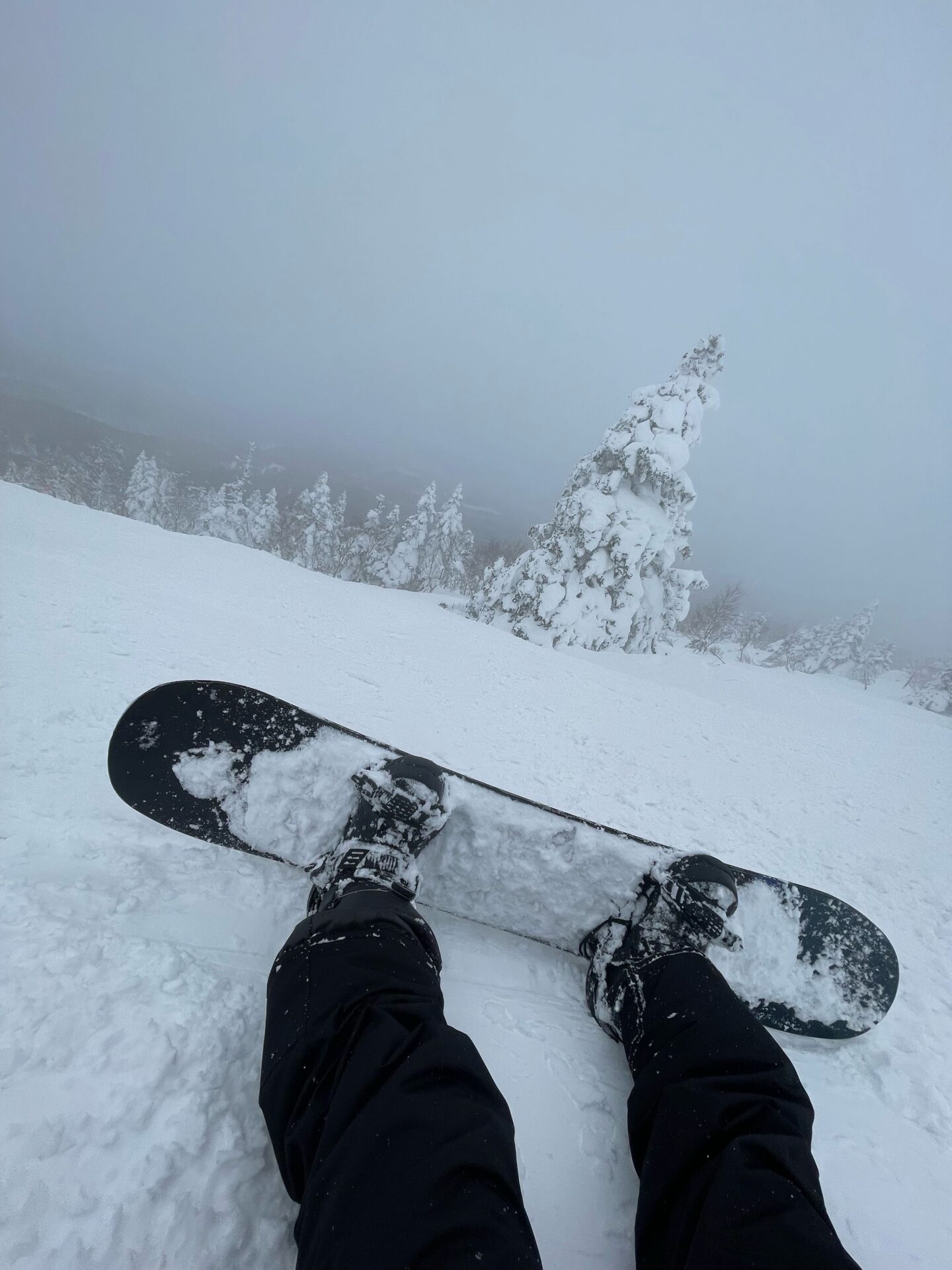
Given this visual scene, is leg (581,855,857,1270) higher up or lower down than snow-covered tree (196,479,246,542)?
higher up

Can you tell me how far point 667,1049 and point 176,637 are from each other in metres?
4.52

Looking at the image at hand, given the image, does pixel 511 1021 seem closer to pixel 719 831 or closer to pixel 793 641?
pixel 719 831

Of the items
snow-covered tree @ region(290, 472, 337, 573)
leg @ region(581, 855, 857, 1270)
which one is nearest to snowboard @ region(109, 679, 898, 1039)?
leg @ region(581, 855, 857, 1270)

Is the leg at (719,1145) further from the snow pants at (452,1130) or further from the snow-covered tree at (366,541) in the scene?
the snow-covered tree at (366,541)

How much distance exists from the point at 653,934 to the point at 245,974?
1.66 m

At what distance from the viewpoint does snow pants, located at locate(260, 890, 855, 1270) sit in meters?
1.01

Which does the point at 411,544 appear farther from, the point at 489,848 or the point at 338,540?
the point at 489,848

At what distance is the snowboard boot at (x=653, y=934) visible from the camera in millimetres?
1877

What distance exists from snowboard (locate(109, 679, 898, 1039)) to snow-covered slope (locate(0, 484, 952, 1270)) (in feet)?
0.43

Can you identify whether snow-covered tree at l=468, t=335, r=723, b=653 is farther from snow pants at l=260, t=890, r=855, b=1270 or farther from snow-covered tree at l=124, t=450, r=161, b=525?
snow-covered tree at l=124, t=450, r=161, b=525

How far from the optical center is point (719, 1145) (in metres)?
1.26

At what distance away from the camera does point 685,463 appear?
A: 50.1ft

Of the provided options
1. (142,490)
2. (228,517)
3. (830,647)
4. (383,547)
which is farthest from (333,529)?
(830,647)

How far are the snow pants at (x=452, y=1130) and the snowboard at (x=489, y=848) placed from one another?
1.87ft
